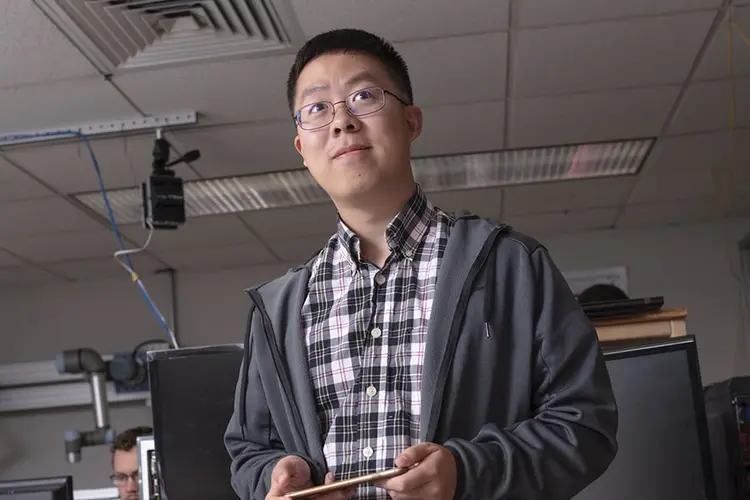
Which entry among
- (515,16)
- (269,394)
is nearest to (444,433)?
(269,394)

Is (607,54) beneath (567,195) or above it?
above

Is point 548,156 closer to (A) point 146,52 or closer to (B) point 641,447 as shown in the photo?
(A) point 146,52

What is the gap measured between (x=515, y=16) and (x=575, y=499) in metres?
1.68

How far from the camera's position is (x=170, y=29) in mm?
2602

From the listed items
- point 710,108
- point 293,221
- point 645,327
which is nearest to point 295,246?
point 293,221

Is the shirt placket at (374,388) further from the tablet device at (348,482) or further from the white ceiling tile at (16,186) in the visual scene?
the white ceiling tile at (16,186)

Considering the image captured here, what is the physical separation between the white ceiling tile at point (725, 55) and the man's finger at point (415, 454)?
8.00 ft

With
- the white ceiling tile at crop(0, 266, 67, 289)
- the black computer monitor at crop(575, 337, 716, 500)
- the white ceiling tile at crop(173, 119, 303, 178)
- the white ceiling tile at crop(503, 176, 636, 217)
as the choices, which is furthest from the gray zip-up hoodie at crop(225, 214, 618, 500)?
the white ceiling tile at crop(0, 266, 67, 289)

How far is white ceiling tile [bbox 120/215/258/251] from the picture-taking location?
15.2ft

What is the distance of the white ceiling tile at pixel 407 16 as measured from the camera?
2504mm

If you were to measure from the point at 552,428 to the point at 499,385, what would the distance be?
0.25 feet

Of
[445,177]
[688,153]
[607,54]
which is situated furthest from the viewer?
[445,177]

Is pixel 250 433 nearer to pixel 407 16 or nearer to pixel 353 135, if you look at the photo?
pixel 353 135

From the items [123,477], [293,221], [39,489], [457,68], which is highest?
[457,68]
